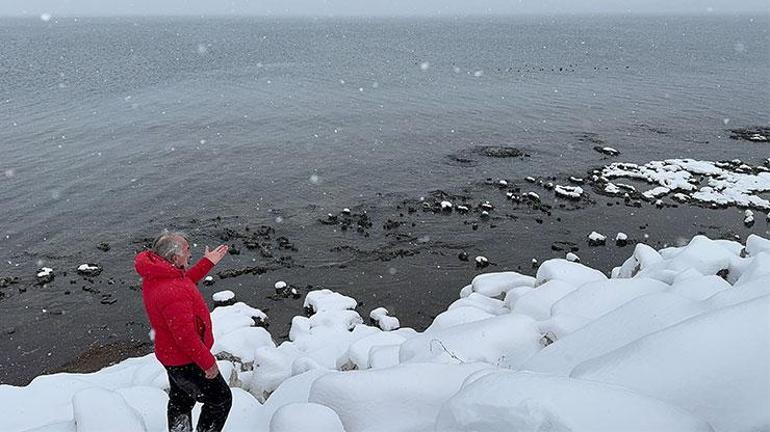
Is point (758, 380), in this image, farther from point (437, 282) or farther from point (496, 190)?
point (496, 190)

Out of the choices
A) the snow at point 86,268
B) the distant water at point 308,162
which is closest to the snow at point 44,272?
the distant water at point 308,162

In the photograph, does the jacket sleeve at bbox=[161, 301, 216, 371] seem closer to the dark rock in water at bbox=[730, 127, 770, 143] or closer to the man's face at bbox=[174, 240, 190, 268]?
the man's face at bbox=[174, 240, 190, 268]

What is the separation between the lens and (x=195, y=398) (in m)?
6.45

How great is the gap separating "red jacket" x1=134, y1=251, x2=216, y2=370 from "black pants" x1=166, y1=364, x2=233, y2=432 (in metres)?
0.22

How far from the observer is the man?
5.71 metres

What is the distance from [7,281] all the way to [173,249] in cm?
1843

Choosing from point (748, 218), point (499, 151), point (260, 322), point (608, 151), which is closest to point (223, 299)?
point (260, 322)

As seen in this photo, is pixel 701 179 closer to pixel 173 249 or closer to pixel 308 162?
pixel 308 162

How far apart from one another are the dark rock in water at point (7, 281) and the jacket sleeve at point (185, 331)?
1805cm

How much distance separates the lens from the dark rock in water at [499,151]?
34875mm

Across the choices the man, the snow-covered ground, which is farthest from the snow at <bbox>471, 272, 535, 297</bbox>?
the man

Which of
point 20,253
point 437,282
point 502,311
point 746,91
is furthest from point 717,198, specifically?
point 746,91

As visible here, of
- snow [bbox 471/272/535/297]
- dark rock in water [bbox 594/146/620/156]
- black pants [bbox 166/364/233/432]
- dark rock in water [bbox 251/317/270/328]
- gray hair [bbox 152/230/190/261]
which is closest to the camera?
gray hair [bbox 152/230/190/261]

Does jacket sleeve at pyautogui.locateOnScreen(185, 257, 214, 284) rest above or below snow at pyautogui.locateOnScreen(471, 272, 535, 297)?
above
